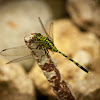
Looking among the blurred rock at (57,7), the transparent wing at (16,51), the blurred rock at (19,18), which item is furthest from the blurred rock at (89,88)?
the blurred rock at (57,7)

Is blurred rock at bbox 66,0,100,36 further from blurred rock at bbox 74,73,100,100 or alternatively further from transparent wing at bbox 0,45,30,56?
transparent wing at bbox 0,45,30,56

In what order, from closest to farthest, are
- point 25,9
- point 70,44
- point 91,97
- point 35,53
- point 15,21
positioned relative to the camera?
point 35,53, point 91,97, point 70,44, point 15,21, point 25,9

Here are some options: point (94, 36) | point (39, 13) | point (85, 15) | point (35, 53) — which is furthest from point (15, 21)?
point (35, 53)

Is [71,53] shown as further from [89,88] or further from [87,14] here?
[87,14]

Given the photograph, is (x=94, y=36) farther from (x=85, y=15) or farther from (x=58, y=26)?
(x=58, y=26)

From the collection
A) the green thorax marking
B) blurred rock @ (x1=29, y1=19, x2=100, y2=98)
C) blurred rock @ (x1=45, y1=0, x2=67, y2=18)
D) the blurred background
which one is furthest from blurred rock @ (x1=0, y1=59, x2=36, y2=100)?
blurred rock @ (x1=45, y1=0, x2=67, y2=18)

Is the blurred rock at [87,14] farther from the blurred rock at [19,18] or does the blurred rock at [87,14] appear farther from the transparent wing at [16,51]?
the transparent wing at [16,51]

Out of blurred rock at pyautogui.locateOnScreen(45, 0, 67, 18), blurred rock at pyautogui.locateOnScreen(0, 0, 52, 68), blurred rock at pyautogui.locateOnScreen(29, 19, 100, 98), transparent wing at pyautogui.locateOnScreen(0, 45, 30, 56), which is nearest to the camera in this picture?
transparent wing at pyautogui.locateOnScreen(0, 45, 30, 56)

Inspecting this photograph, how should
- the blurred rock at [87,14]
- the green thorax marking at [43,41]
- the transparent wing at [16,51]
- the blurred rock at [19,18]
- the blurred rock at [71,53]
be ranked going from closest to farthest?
the green thorax marking at [43,41], the transparent wing at [16,51], the blurred rock at [71,53], the blurred rock at [19,18], the blurred rock at [87,14]
